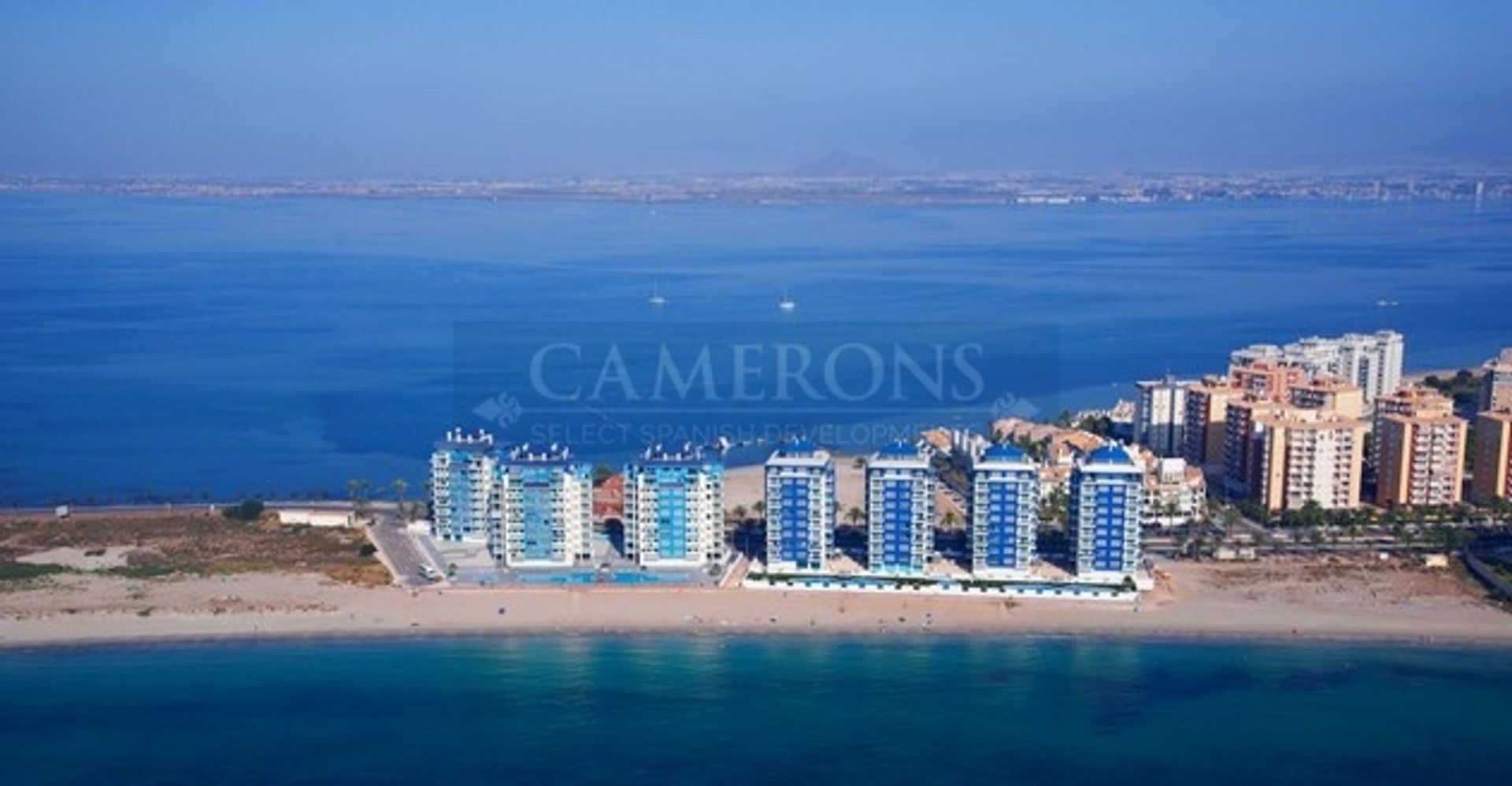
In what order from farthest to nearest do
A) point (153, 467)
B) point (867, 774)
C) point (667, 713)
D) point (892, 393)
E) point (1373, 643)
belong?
point (892, 393)
point (153, 467)
point (1373, 643)
point (667, 713)
point (867, 774)

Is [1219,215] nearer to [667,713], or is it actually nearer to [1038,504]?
[1038,504]

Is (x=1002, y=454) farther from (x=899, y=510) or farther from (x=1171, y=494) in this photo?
(x=1171, y=494)

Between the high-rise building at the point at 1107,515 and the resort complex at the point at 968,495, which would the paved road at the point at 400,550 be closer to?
the resort complex at the point at 968,495

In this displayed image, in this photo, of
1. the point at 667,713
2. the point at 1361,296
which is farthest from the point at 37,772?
the point at 1361,296

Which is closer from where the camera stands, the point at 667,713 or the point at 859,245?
the point at 667,713

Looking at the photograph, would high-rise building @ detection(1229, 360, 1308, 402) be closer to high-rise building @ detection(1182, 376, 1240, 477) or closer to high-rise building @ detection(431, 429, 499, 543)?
high-rise building @ detection(1182, 376, 1240, 477)

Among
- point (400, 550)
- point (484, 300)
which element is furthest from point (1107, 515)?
point (484, 300)

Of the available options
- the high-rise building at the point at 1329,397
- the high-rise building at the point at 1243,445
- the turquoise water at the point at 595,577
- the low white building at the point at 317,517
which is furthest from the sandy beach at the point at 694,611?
the high-rise building at the point at 1329,397
